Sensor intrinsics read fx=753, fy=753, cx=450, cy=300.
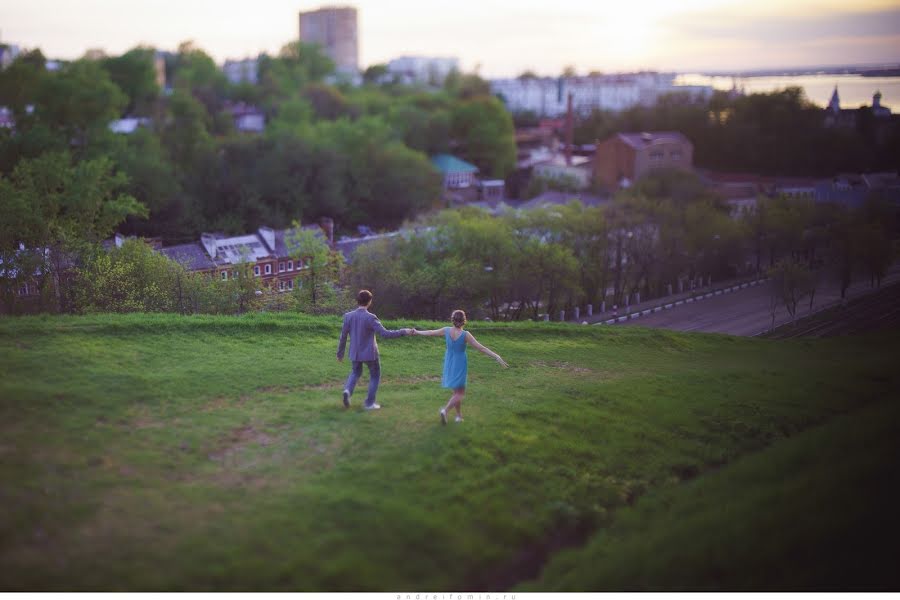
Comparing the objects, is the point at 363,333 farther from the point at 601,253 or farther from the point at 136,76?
the point at 136,76

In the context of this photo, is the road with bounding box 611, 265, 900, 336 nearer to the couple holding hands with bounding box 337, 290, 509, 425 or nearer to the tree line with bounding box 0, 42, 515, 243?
the couple holding hands with bounding box 337, 290, 509, 425

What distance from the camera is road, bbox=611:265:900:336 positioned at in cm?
3638

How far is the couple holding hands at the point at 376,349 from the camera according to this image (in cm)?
1226

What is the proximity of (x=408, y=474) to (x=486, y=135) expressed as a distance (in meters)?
84.9

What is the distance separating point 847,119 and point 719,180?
91.7ft

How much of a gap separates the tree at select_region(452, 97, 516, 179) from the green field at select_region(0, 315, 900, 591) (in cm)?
7766

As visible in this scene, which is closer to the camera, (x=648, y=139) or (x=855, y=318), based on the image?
(x=855, y=318)

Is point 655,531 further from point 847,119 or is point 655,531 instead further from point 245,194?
point 245,194

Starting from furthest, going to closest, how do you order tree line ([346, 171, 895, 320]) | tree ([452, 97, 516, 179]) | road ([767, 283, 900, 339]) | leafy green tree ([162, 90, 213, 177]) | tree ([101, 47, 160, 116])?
1. tree ([452, 97, 516, 179])
2. tree ([101, 47, 160, 116])
3. leafy green tree ([162, 90, 213, 177])
4. tree line ([346, 171, 895, 320])
5. road ([767, 283, 900, 339])

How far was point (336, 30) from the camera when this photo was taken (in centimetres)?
17188

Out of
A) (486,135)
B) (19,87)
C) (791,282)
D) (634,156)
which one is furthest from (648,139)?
(19,87)

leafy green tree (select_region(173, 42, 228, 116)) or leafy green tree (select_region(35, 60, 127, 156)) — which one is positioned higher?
leafy green tree (select_region(173, 42, 228, 116))

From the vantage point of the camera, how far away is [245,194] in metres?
64.2

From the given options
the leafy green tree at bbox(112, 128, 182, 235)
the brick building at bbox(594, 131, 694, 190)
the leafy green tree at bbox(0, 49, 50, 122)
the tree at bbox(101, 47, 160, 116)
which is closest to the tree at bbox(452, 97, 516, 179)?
the brick building at bbox(594, 131, 694, 190)
